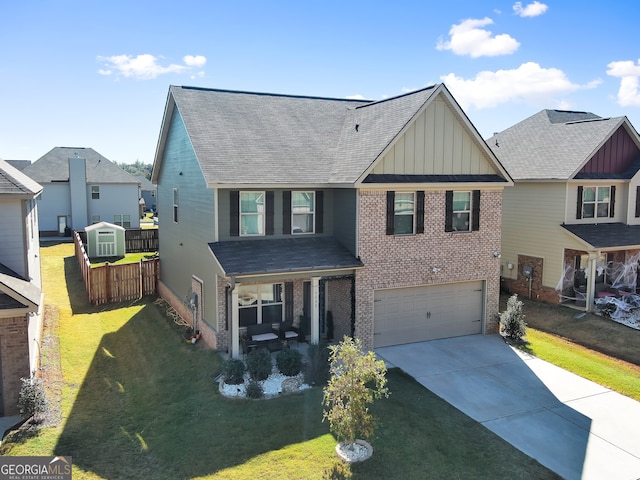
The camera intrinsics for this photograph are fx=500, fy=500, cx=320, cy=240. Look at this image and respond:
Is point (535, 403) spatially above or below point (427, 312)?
below

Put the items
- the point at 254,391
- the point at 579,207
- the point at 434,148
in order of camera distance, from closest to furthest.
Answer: the point at 254,391 → the point at 434,148 → the point at 579,207

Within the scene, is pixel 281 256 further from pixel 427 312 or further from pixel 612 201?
pixel 612 201

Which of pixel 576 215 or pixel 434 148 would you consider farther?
pixel 576 215

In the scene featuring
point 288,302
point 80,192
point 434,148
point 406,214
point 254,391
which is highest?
point 434,148

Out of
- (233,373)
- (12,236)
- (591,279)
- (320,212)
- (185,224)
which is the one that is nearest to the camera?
(233,373)

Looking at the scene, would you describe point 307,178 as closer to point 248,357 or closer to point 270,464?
point 248,357

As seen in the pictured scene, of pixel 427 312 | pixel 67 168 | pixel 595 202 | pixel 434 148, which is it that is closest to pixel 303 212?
pixel 434 148
